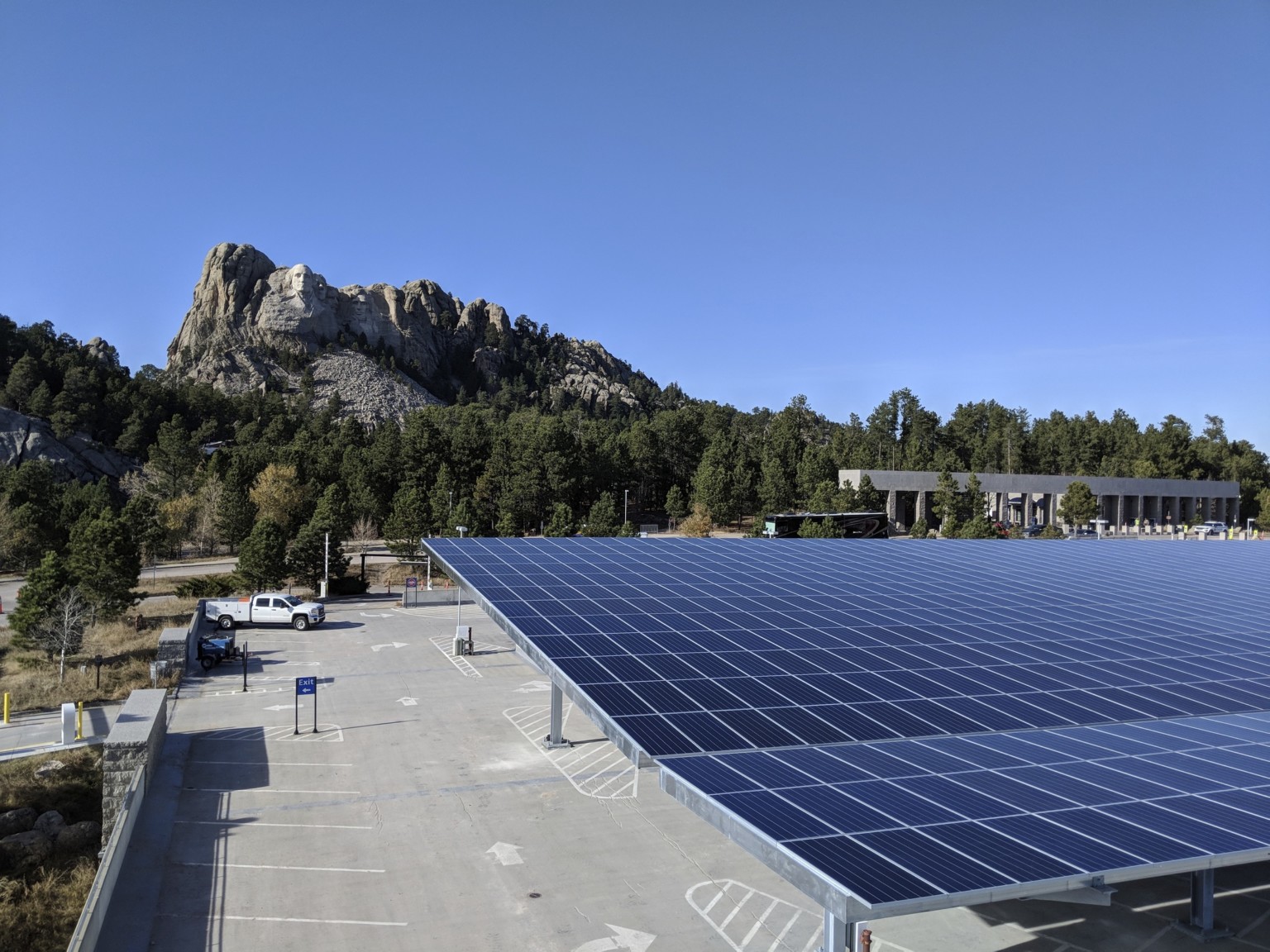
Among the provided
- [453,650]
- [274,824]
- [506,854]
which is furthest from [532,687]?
[506,854]

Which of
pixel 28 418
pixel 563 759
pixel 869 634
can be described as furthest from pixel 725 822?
pixel 28 418

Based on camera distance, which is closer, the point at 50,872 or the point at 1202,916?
the point at 1202,916

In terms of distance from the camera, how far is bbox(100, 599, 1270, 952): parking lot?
1408 cm

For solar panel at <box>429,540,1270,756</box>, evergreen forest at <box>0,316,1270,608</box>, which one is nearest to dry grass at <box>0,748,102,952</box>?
solar panel at <box>429,540,1270,756</box>

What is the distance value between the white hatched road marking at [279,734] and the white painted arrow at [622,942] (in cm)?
1312

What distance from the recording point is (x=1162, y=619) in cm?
2491

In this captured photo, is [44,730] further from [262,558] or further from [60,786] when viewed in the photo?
[262,558]

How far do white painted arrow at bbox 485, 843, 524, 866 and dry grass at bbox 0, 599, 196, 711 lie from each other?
18189 millimetres

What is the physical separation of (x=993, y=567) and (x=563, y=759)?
18801mm

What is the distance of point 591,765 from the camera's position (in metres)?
22.5

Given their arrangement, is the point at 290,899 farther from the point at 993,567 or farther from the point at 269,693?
the point at 993,567

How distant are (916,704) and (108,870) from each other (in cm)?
1459

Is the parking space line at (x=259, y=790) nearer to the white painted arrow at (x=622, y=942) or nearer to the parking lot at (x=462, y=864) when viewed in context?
the parking lot at (x=462, y=864)

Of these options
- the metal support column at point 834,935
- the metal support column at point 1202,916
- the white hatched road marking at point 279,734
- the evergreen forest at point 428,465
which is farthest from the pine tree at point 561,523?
the metal support column at point 834,935
